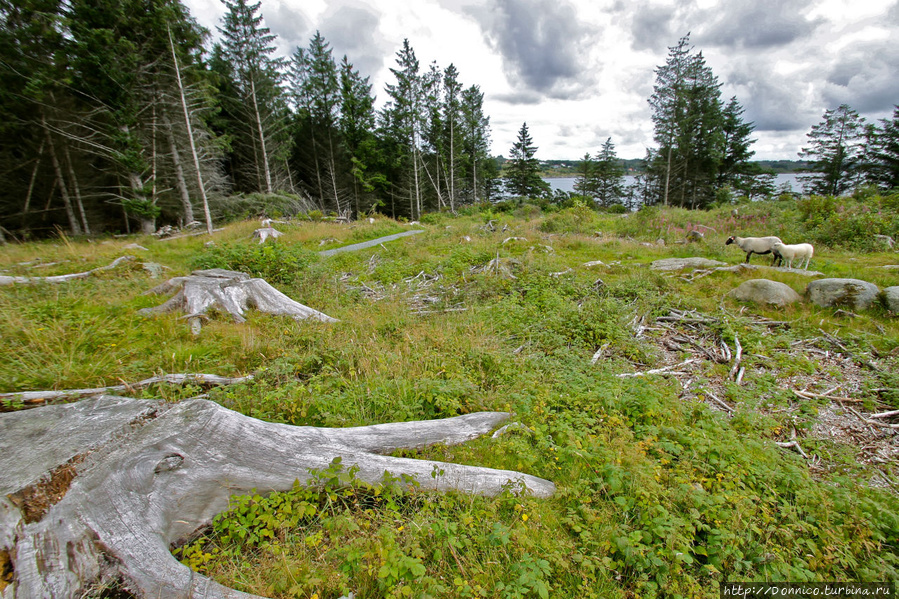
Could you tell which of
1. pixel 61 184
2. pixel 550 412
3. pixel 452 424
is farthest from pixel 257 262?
pixel 61 184

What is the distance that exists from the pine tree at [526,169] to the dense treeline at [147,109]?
52.1ft

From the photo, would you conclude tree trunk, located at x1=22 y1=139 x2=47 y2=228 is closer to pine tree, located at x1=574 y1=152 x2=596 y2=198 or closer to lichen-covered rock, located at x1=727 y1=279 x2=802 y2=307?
lichen-covered rock, located at x1=727 y1=279 x2=802 y2=307

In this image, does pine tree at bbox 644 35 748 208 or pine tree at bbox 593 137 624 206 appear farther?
pine tree at bbox 593 137 624 206

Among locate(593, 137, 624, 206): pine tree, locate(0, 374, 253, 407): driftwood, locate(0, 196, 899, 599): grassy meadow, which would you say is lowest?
locate(0, 196, 899, 599): grassy meadow

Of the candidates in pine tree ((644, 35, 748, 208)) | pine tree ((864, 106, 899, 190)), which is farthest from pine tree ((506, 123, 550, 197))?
pine tree ((864, 106, 899, 190))

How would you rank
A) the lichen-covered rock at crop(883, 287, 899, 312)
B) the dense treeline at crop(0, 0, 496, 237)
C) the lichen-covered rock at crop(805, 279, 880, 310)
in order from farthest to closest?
the dense treeline at crop(0, 0, 496, 237)
the lichen-covered rock at crop(805, 279, 880, 310)
the lichen-covered rock at crop(883, 287, 899, 312)

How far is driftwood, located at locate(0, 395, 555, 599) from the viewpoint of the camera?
6.24ft

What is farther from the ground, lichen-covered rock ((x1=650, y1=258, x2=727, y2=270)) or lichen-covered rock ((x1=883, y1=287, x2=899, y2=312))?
lichen-covered rock ((x1=650, y1=258, x2=727, y2=270))

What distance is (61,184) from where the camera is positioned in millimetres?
17000

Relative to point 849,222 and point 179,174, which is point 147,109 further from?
point 849,222

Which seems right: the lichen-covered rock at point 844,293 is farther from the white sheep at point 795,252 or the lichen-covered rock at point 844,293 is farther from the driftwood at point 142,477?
the driftwood at point 142,477

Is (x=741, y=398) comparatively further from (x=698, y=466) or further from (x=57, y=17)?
(x=57, y=17)

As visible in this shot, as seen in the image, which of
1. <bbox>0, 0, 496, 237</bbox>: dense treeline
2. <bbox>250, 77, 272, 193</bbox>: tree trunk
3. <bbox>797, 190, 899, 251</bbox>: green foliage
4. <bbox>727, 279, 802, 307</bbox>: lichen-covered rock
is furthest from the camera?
<bbox>250, 77, 272, 193</bbox>: tree trunk

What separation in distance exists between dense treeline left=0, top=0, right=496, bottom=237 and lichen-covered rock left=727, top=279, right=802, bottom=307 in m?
22.5
